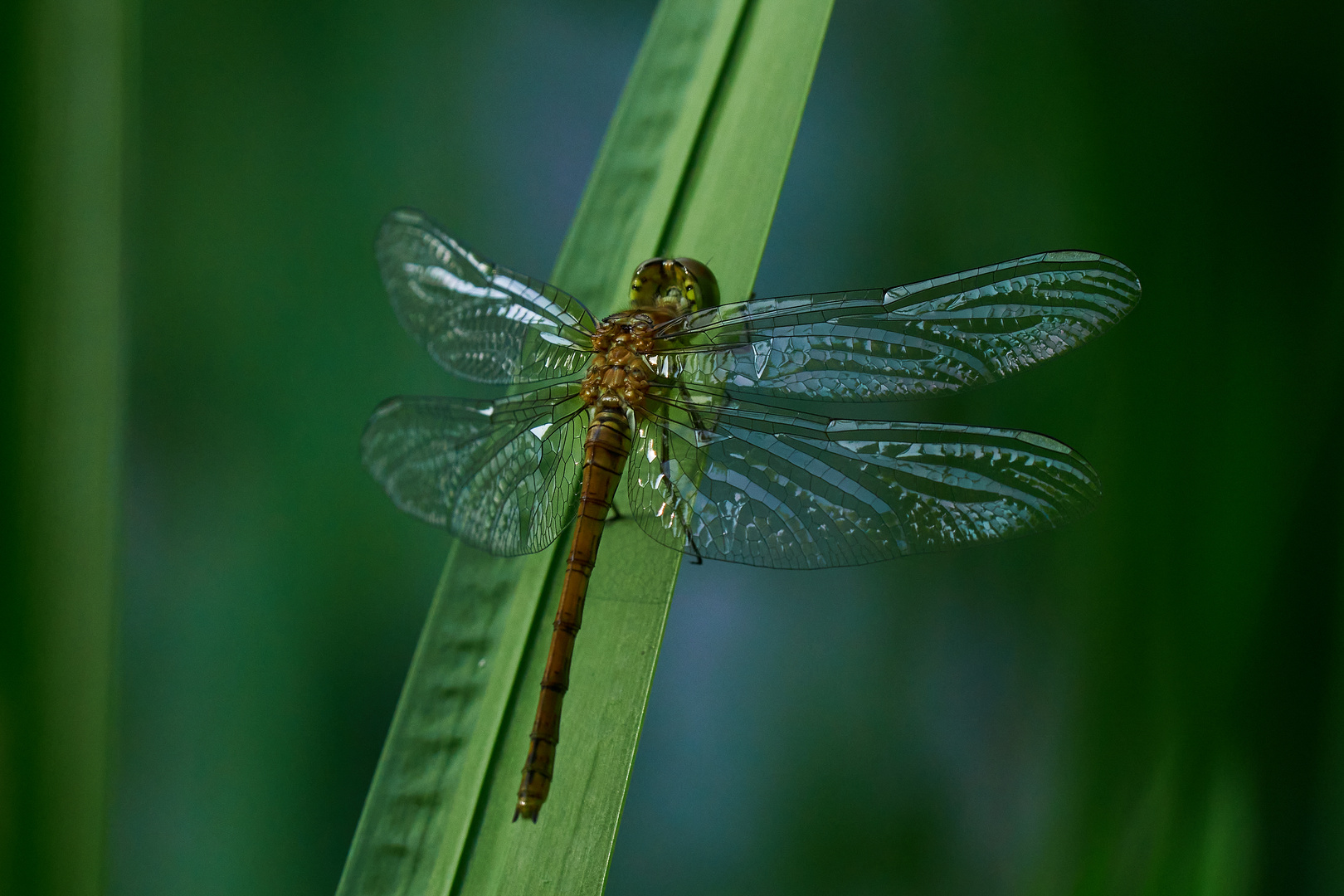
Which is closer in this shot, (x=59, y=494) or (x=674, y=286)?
(x=59, y=494)

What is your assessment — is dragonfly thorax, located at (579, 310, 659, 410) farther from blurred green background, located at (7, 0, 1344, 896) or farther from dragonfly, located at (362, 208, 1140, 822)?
blurred green background, located at (7, 0, 1344, 896)

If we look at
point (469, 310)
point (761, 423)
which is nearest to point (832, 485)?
point (761, 423)

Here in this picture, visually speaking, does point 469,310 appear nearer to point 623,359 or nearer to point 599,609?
point 623,359

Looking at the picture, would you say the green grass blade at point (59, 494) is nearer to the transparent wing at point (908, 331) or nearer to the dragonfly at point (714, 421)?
the dragonfly at point (714, 421)

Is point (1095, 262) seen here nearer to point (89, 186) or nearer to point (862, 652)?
point (862, 652)

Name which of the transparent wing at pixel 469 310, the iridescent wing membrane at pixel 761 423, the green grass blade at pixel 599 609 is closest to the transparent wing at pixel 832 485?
the iridescent wing membrane at pixel 761 423

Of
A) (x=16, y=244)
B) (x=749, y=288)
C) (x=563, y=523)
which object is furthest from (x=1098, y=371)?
(x=16, y=244)
